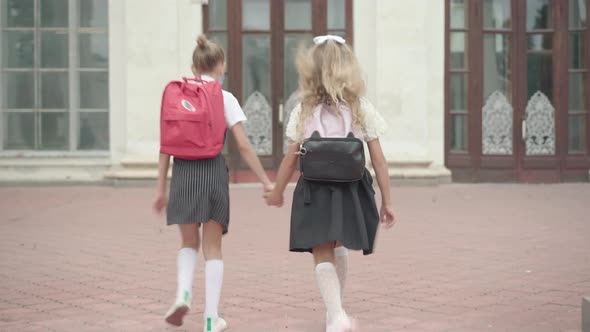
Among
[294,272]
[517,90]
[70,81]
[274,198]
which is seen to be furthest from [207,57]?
[517,90]

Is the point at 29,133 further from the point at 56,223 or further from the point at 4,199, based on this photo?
the point at 56,223

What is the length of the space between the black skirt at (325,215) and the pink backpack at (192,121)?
0.48 m

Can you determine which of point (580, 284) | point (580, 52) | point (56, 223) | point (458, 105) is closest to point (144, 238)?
point (56, 223)

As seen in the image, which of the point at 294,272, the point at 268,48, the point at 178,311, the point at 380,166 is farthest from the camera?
the point at 268,48

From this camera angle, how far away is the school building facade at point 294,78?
13906 mm

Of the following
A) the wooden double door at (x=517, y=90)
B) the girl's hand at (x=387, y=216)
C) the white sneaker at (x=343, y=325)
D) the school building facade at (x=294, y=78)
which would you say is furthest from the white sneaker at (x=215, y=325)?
the wooden double door at (x=517, y=90)

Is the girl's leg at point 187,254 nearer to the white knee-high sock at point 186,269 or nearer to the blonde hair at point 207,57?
the white knee-high sock at point 186,269

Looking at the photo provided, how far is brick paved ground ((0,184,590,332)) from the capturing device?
5.02 m

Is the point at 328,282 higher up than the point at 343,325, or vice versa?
the point at 328,282

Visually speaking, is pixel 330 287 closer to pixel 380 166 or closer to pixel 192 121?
pixel 380 166

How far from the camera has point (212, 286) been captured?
463 cm

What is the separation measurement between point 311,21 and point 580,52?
413 cm

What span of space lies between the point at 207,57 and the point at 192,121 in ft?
1.24

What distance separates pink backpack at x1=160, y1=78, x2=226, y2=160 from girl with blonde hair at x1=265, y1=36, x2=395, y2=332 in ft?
1.17
